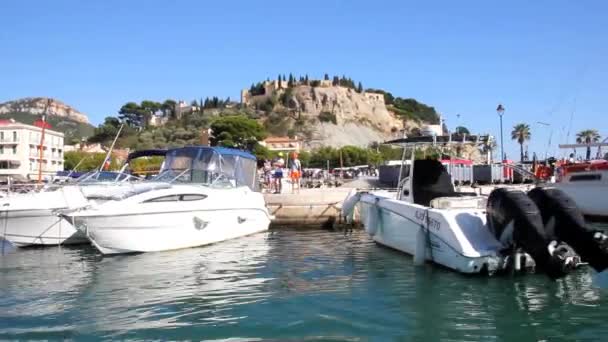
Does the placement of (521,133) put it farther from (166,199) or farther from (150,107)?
(150,107)

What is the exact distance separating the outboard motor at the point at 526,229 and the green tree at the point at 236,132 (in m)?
97.9

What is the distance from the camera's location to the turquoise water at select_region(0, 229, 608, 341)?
6.65 m

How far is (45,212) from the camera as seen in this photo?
593 inches

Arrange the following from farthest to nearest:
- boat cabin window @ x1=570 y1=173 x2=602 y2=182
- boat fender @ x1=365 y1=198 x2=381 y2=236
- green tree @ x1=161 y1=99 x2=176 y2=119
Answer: green tree @ x1=161 y1=99 x2=176 y2=119, boat cabin window @ x1=570 y1=173 x2=602 y2=182, boat fender @ x1=365 y1=198 x2=381 y2=236

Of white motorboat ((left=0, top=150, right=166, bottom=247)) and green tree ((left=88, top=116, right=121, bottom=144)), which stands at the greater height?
green tree ((left=88, top=116, right=121, bottom=144))

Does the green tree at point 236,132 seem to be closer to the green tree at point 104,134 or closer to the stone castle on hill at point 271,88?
the green tree at point 104,134

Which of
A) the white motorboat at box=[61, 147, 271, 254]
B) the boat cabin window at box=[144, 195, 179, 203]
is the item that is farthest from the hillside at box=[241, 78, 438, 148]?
the boat cabin window at box=[144, 195, 179, 203]

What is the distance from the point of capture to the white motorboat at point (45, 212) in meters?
15.0

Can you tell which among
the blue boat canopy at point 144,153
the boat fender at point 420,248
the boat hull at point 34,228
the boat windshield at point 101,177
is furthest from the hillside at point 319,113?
the boat fender at point 420,248

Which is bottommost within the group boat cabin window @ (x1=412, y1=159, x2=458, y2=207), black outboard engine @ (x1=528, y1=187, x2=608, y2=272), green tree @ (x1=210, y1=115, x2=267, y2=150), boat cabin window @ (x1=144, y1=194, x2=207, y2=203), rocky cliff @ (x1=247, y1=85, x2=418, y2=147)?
black outboard engine @ (x1=528, y1=187, x2=608, y2=272)

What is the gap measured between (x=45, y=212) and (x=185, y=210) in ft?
14.2

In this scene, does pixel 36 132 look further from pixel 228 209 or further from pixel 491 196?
pixel 491 196

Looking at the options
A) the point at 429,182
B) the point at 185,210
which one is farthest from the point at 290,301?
the point at 185,210

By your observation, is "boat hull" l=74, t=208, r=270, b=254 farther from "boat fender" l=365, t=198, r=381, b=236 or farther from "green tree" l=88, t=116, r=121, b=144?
"green tree" l=88, t=116, r=121, b=144
